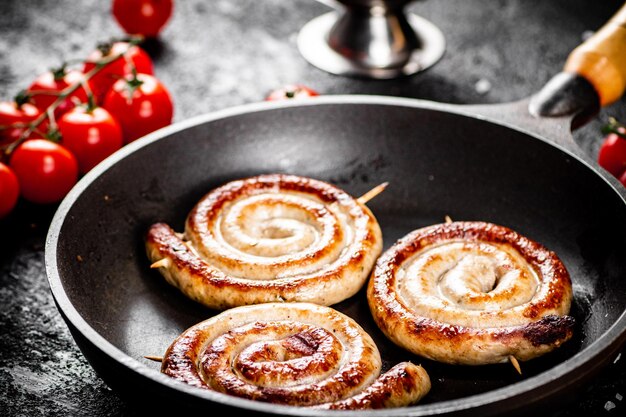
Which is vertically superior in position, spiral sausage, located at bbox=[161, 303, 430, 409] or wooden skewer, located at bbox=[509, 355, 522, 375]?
spiral sausage, located at bbox=[161, 303, 430, 409]

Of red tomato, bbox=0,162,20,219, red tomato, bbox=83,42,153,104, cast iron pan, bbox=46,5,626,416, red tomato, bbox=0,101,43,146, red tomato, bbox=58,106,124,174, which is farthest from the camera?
red tomato, bbox=83,42,153,104

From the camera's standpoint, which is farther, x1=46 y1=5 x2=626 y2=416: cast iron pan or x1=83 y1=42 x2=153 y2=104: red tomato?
x1=83 y1=42 x2=153 y2=104: red tomato

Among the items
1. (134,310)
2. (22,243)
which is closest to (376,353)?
(134,310)

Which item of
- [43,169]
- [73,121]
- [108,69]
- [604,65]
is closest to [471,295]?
[604,65]

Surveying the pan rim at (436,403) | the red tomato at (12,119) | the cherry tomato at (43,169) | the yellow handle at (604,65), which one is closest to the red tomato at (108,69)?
the red tomato at (12,119)

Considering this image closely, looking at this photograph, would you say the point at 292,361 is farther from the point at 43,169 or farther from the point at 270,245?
the point at 43,169

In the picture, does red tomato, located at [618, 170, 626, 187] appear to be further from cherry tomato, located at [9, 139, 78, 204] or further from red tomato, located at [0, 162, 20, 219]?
red tomato, located at [0, 162, 20, 219]

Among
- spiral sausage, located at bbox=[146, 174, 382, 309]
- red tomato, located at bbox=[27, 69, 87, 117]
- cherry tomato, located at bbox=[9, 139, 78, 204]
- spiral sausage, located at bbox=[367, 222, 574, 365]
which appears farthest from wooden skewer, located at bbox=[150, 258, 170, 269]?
red tomato, located at bbox=[27, 69, 87, 117]
